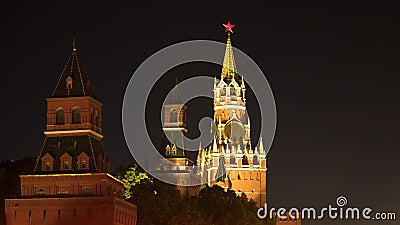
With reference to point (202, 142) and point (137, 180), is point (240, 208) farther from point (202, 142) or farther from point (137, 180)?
point (202, 142)

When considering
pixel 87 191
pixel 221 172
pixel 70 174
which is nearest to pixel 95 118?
pixel 70 174

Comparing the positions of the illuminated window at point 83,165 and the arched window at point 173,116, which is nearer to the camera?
the illuminated window at point 83,165

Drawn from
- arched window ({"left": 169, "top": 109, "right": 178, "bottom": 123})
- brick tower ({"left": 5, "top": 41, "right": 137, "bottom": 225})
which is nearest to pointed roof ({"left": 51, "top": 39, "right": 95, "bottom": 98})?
brick tower ({"left": 5, "top": 41, "right": 137, "bottom": 225})

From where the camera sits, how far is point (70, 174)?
92250mm

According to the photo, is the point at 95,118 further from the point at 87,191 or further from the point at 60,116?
the point at 87,191

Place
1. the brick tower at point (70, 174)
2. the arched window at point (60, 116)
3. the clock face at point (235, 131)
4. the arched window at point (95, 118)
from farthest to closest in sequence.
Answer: the clock face at point (235, 131) < the arched window at point (95, 118) < the arched window at point (60, 116) < the brick tower at point (70, 174)

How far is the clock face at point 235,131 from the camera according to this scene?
7726 inches

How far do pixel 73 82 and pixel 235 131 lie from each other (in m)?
103

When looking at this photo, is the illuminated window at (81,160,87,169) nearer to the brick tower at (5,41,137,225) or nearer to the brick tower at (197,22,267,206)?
the brick tower at (5,41,137,225)

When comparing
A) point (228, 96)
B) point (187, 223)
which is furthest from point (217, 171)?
point (187, 223)

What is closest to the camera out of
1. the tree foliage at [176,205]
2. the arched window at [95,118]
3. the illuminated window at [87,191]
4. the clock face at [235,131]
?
the illuminated window at [87,191]

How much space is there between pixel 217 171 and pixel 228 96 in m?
22.1

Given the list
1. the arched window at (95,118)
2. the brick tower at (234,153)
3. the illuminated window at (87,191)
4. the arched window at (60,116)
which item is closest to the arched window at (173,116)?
the brick tower at (234,153)

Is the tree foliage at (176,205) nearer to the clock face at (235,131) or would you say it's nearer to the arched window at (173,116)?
the arched window at (173,116)
